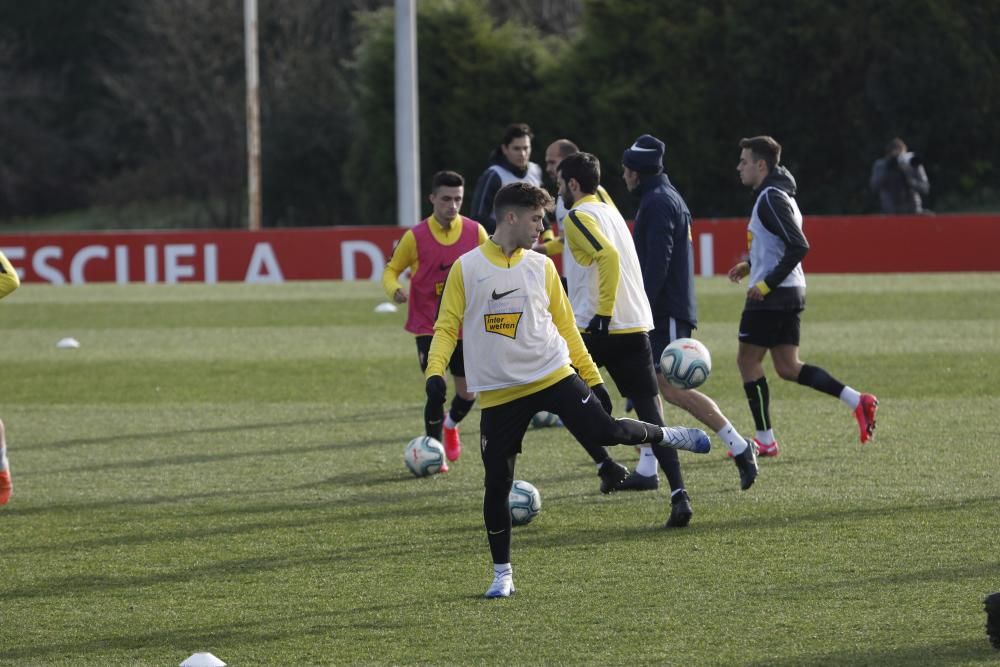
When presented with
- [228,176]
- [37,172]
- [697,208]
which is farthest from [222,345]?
[37,172]

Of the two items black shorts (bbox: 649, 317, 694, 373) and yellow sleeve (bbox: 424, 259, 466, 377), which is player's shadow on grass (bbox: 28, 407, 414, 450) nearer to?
black shorts (bbox: 649, 317, 694, 373)

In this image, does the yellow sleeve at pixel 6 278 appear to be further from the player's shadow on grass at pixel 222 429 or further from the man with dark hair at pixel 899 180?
the man with dark hair at pixel 899 180

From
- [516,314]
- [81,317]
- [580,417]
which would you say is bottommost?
[81,317]

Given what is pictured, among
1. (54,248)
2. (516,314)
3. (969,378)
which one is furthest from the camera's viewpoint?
(54,248)

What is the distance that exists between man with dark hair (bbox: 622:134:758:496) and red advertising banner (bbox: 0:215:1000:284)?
1588cm

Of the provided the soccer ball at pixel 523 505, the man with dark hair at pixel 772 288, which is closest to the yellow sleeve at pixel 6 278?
the soccer ball at pixel 523 505

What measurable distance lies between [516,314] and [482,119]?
3744cm

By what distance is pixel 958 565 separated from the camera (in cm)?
716

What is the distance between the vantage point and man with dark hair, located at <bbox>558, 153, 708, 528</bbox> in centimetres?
819

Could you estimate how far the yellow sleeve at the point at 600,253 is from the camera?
26.8 feet

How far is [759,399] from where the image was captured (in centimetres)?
1036

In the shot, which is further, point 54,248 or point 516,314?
point 54,248

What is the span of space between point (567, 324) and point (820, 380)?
3.61 metres

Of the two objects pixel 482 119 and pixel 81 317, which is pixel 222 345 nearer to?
pixel 81 317
